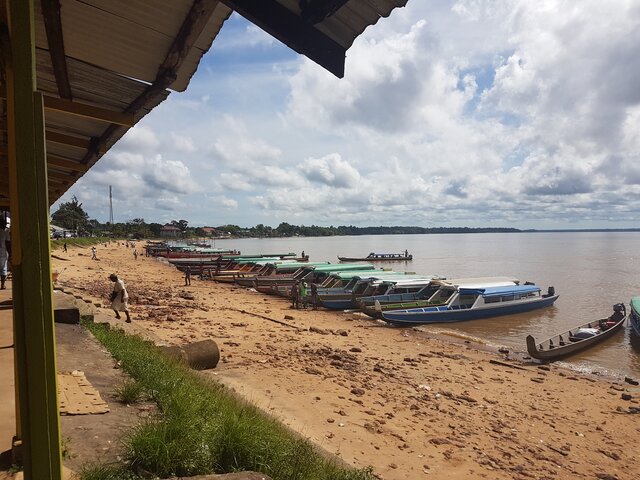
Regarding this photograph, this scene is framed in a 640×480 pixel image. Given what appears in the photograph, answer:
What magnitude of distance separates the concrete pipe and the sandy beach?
286 millimetres

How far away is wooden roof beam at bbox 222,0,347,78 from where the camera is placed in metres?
2.46

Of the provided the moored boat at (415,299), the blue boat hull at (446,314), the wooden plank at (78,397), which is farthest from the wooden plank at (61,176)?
the moored boat at (415,299)

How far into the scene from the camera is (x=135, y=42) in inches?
111

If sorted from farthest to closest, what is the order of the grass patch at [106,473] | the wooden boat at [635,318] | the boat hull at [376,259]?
the boat hull at [376,259] → the wooden boat at [635,318] → the grass patch at [106,473]

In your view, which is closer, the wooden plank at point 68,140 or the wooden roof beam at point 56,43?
the wooden roof beam at point 56,43

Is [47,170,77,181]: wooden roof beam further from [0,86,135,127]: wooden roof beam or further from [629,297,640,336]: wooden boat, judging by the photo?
[629,297,640,336]: wooden boat

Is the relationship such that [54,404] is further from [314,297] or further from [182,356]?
[314,297]

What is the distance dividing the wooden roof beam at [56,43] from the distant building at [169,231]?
140503 mm

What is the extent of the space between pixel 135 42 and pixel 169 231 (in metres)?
142

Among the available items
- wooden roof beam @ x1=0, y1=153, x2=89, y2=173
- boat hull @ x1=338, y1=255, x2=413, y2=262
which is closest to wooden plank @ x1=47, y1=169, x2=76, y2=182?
wooden roof beam @ x1=0, y1=153, x2=89, y2=173

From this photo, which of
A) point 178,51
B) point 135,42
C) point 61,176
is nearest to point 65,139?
point 135,42

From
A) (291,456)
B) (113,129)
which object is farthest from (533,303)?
(113,129)

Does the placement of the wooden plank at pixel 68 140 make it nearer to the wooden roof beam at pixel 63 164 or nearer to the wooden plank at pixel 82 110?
the wooden roof beam at pixel 63 164

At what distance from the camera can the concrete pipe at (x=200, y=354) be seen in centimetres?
980
